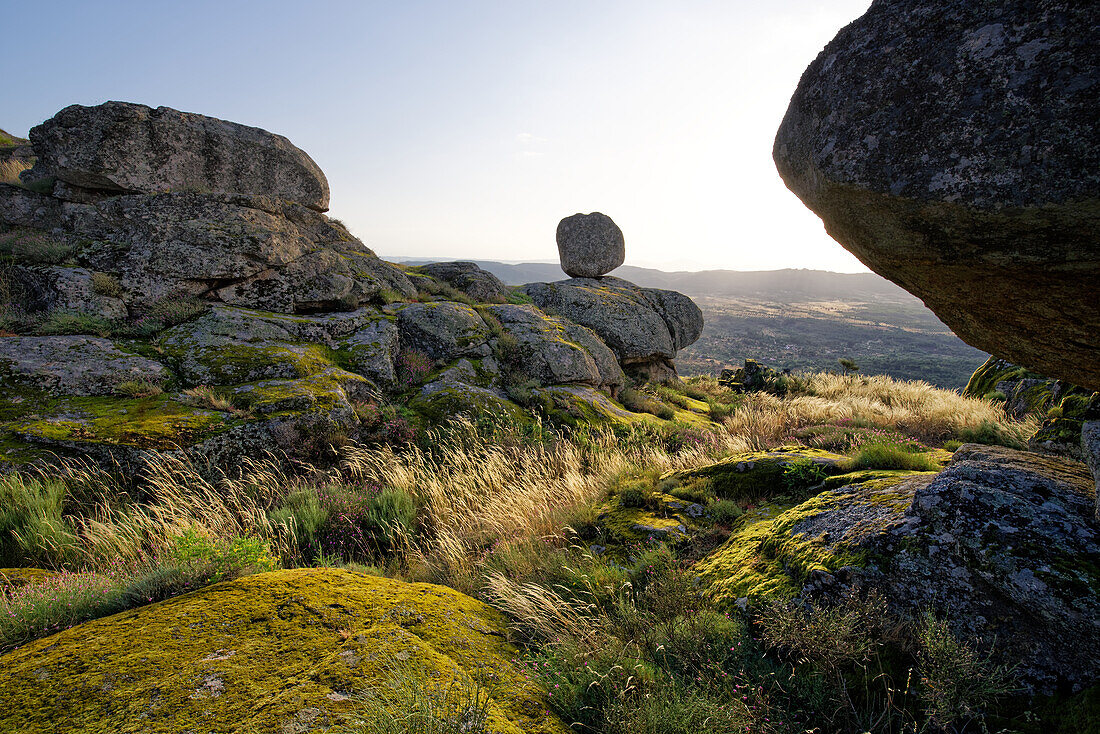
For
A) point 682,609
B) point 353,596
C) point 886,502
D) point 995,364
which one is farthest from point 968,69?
point 995,364

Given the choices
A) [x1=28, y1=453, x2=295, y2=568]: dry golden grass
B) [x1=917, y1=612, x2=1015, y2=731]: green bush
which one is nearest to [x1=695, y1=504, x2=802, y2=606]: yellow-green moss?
[x1=917, y1=612, x2=1015, y2=731]: green bush

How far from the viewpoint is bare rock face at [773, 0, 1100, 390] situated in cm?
195

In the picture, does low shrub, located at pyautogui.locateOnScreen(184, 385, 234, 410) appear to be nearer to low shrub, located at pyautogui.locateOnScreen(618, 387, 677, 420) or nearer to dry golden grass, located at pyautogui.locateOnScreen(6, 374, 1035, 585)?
dry golden grass, located at pyautogui.locateOnScreen(6, 374, 1035, 585)

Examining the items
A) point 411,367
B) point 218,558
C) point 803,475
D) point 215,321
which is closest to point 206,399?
point 215,321

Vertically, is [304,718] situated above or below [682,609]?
above

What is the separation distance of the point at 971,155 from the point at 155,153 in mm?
17870

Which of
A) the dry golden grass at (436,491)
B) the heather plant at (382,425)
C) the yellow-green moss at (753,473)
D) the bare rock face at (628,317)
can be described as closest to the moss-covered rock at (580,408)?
the dry golden grass at (436,491)

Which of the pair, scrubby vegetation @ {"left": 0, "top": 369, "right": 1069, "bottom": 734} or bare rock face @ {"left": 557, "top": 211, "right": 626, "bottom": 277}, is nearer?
scrubby vegetation @ {"left": 0, "top": 369, "right": 1069, "bottom": 734}

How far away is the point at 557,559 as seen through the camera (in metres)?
4.27

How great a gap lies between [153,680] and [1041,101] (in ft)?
16.9

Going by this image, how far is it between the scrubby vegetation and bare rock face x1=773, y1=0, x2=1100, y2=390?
2043mm

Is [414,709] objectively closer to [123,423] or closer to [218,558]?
[218,558]

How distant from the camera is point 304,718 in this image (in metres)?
1.99

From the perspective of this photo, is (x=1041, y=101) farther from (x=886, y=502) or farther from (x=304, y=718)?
(x=304, y=718)
